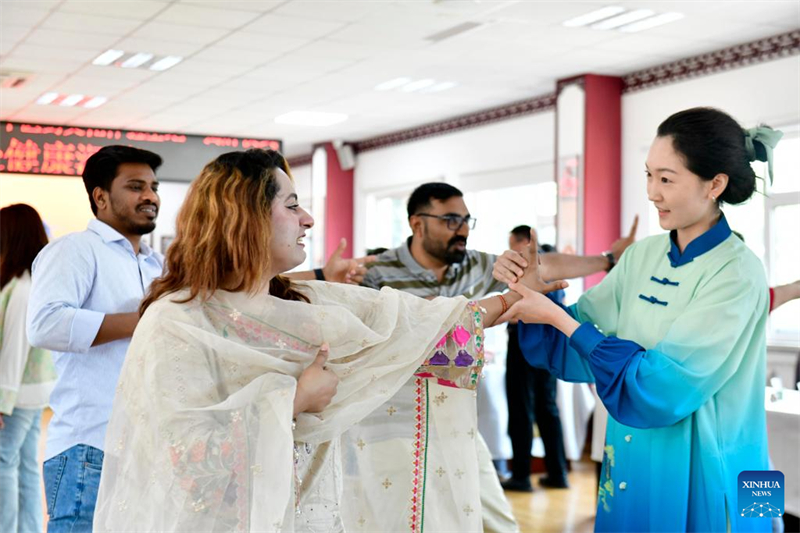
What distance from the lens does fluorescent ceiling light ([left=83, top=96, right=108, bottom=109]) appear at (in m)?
9.78

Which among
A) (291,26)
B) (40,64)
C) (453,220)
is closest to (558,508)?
(453,220)

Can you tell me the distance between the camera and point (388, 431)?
2389 mm

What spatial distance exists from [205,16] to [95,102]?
369 cm

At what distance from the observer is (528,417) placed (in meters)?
→ 6.63

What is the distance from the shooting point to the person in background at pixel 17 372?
4.27 meters

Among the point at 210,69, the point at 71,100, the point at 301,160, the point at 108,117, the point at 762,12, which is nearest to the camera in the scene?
the point at 762,12

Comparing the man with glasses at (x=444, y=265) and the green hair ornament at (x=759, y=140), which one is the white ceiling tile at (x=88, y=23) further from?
the green hair ornament at (x=759, y=140)

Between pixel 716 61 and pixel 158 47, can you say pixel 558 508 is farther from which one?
pixel 158 47

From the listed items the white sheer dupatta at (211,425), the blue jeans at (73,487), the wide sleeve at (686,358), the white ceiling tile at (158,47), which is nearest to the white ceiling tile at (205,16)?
the white ceiling tile at (158,47)

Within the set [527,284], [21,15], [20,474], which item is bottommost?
[20,474]

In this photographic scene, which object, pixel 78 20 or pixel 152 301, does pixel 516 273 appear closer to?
pixel 152 301

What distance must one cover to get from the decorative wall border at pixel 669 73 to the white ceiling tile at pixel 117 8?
173 inches

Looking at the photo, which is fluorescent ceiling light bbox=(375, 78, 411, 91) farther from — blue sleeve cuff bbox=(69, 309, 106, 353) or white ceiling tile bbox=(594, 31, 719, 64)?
blue sleeve cuff bbox=(69, 309, 106, 353)

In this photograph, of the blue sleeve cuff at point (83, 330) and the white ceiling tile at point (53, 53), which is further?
→ the white ceiling tile at point (53, 53)
